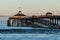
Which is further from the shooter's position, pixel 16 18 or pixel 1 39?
pixel 16 18

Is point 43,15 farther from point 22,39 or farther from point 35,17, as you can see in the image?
point 22,39

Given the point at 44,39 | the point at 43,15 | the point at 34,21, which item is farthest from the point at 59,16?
the point at 44,39

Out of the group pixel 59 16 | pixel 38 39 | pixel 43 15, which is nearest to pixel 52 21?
pixel 43 15

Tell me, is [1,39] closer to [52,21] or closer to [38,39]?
[38,39]

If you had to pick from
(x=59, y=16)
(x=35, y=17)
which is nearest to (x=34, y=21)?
(x=35, y=17)

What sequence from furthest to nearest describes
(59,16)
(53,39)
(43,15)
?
1. (43,15)
2. (59,16)
3. (53,39)

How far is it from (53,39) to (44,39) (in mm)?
1303

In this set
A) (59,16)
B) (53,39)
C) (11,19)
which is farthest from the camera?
(11,19)

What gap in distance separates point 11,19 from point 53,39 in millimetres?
60343

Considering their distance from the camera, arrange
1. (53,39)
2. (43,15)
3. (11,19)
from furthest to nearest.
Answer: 1. (11,19)
2. (43,15)
3. (53,39)

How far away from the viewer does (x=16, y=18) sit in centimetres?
10369

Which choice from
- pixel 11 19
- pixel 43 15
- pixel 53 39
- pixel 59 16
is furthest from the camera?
Answer: pixel 11 19

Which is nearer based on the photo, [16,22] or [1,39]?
[1,39]

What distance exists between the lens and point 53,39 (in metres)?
42.3
